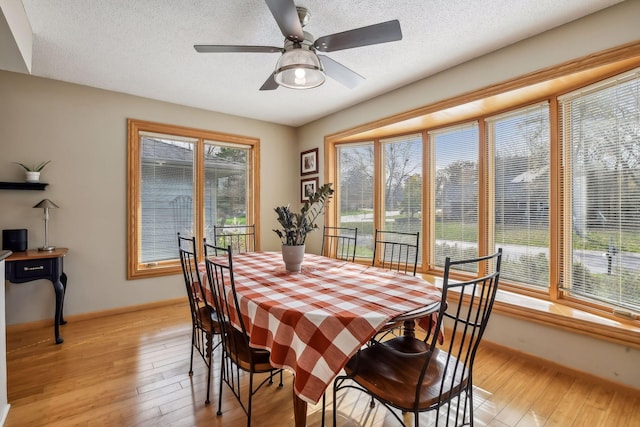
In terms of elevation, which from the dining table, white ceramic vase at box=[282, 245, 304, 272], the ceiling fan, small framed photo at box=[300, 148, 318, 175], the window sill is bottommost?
the window sill

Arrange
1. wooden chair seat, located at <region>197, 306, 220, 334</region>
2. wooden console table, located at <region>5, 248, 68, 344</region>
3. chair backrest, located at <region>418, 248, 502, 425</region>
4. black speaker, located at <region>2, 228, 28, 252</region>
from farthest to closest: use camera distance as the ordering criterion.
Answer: black speaker, located at <region>2, 228, 28, 252</region>
wooden console table, located at <region>5, 248, 68, 344</region>
wooden chair seat, located at <region>197, 306, 220, 334</region>
chair backrest, located at <region>418, 248, 502, 425</region>

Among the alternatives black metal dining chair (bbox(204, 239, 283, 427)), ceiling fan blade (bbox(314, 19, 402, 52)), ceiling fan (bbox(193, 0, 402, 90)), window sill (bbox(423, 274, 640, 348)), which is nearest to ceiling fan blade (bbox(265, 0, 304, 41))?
ceiling fan (bbox(193, 0, 402, 90))

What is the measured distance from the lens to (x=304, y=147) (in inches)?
185

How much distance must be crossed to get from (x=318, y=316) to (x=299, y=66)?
1.40m

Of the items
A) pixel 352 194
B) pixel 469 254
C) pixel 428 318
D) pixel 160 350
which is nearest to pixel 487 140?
pixel 469 254

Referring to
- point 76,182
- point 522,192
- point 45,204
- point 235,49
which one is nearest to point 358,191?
point 522,192

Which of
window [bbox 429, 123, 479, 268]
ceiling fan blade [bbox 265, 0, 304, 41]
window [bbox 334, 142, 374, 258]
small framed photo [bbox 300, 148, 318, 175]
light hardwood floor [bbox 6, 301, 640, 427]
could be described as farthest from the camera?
small framed photo [bbox 300, 148, 318, 175]

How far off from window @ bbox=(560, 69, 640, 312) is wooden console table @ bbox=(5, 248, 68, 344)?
430 centimetres

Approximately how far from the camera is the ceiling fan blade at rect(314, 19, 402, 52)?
164cm

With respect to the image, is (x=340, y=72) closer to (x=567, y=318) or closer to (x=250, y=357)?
(x=250, y=357)

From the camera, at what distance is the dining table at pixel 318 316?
124 cm

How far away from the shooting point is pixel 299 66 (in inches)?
70.6

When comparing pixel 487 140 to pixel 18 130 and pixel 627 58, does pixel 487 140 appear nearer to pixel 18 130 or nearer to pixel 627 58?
pixel 627 58

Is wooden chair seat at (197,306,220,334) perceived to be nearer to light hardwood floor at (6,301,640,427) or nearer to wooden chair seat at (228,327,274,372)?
wooden chair seat at (228,327,274,372)
